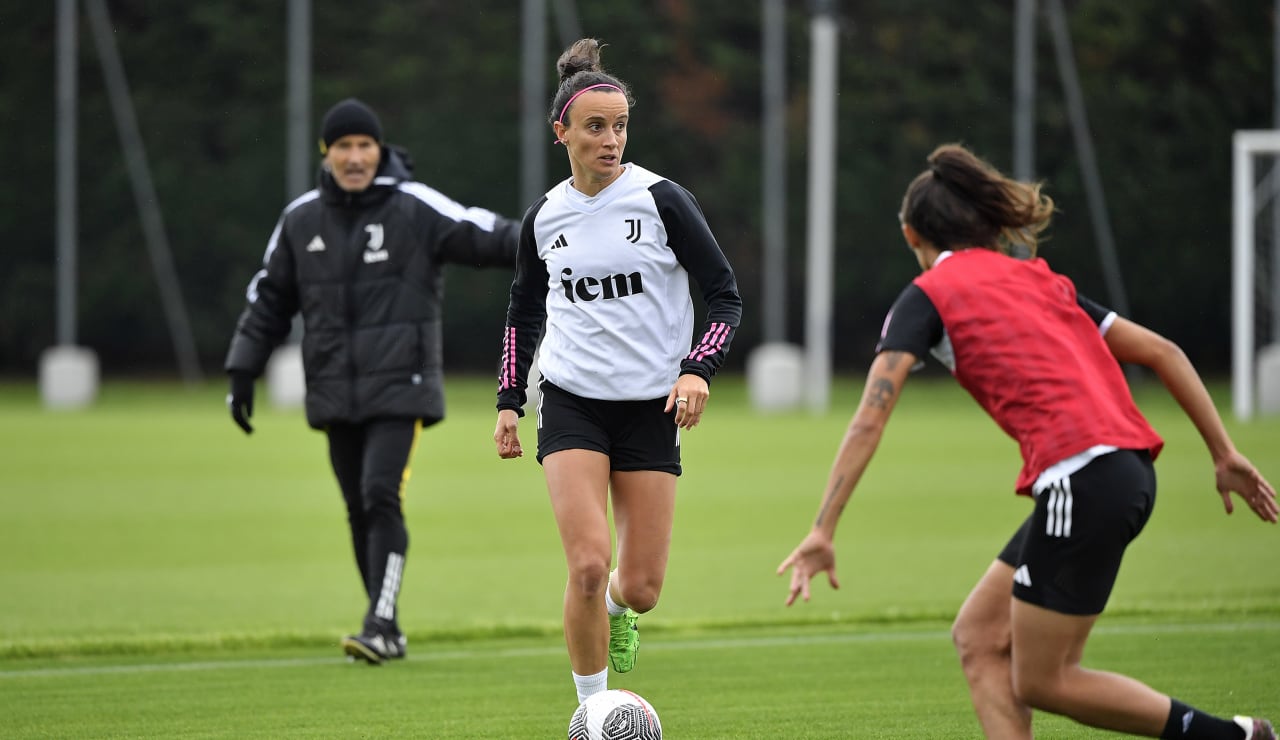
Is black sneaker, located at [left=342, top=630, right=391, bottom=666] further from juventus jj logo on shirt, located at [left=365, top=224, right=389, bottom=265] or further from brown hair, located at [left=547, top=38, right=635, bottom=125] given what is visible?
brown hair, located at [left=547, top=38, right=635, bottom=125]

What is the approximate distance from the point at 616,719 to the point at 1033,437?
5.79ft

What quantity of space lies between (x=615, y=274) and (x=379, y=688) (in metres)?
2.28

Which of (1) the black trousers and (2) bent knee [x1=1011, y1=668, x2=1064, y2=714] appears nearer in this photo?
(2) bent knee [x1=1011, y1=668, x2=1064, y2=714]

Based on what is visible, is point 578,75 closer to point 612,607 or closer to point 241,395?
point 612,607

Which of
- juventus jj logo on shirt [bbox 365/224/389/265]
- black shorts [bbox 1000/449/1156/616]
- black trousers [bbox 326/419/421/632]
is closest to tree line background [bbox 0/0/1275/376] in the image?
juventus jj logo on shirt [bbox 365/224/389/265]

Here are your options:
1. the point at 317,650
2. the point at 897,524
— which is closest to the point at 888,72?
the point at 897,524

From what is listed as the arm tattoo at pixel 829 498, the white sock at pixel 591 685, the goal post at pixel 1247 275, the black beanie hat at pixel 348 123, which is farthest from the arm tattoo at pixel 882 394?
the goal post at pixel 1247 275

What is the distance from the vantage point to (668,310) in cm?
583

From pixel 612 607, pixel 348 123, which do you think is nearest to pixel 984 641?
pixel 612 607

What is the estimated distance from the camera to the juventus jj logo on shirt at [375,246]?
7.91 metres

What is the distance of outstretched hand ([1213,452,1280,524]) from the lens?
15.5 ft

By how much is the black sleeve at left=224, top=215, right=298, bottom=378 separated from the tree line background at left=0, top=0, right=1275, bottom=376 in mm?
26250

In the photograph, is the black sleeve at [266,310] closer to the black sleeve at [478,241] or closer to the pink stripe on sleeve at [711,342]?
the black sleeve at [478,241]

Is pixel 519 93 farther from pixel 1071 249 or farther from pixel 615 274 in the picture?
pixel 615 274
